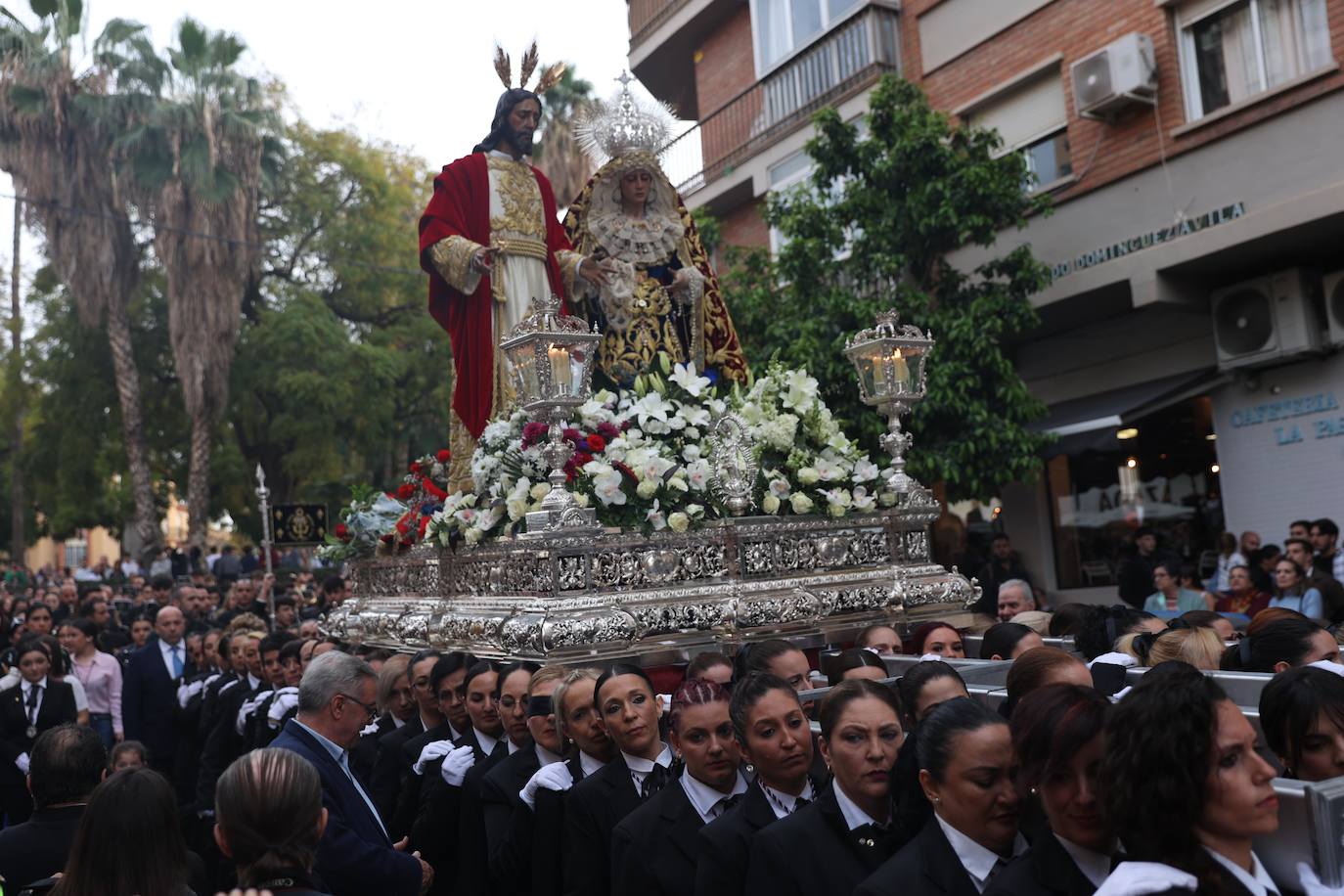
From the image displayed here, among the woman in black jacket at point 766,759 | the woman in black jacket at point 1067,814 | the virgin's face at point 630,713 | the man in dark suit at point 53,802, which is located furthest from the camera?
the virgin's face at point 630,713

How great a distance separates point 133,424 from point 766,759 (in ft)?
81.0

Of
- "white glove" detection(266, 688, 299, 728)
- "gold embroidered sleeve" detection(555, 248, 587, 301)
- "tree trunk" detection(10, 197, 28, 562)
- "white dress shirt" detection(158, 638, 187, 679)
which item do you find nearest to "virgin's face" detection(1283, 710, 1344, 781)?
"white glove" detection(266, 688, 299, 728)

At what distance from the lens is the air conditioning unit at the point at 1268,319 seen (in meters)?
12.0

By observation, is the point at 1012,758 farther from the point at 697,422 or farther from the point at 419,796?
the point at 697,422

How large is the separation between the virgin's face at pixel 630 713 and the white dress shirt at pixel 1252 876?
7.54 feet

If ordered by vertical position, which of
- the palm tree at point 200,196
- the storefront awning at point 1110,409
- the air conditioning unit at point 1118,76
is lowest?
the storefront awning at point 1110,409

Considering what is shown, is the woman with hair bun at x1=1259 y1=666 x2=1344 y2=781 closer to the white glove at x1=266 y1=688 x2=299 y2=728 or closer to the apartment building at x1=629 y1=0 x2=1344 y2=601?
the white glove at x1=266 y1=688 x2=299 y2=728

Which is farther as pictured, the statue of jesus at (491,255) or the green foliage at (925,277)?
the green foliage at (925,277)

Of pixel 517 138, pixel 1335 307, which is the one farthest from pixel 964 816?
pixel 1335 307

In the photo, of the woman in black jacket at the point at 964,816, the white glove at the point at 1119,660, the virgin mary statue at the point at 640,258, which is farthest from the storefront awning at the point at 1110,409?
the woman in black jacket at the point at 964,816

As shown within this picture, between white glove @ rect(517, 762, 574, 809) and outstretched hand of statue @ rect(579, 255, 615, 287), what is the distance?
4.75m

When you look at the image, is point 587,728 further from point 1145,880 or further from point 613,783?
point 1145,880

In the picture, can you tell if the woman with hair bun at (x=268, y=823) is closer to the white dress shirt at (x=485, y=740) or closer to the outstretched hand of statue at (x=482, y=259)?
the white dress shirt at (x=485, y=740)

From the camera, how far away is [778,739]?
11.6ft
